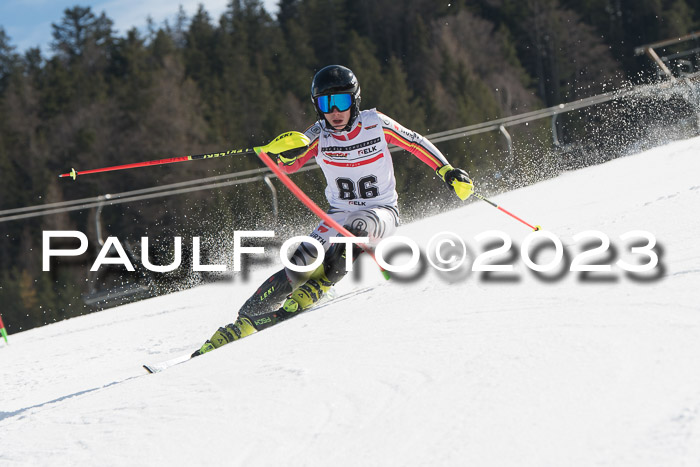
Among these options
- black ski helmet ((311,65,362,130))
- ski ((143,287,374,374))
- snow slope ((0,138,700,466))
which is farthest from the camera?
black ski helmet ((311,65,362,130))

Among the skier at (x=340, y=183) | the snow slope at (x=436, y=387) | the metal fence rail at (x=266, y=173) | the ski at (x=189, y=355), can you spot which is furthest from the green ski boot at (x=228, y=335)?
the metal fence rail at (x=266, y=173)

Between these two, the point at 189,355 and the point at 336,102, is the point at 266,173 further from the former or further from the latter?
the point at 189,355

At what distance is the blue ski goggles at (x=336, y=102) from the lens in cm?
489

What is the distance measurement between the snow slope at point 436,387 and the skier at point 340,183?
11.8 inches

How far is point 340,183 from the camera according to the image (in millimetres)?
5152

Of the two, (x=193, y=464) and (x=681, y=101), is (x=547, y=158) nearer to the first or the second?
(x=681, y=101)

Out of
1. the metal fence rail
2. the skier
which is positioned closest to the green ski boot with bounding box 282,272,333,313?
the skier

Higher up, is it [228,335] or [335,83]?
[335,83]

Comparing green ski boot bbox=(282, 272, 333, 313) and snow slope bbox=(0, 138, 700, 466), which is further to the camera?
green ski boot bbox=(282, 272, 333, 313)

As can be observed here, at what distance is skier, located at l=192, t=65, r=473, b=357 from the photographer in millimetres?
4775

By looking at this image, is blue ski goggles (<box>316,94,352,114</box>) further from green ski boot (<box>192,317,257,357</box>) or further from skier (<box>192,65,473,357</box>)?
green ski boot (<box>192,317,257,357</box>)

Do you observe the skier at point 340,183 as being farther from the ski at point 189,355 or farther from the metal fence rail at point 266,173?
the metal fence rail at point 266,173

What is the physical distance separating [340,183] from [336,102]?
56cm

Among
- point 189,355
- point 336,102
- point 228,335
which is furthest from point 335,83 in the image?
point 189,355
